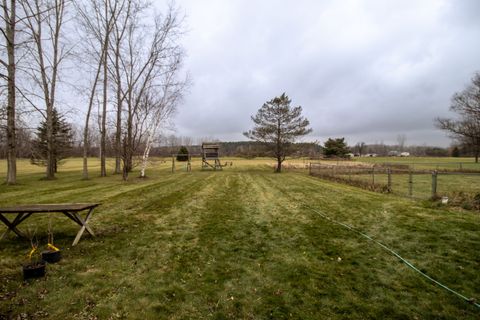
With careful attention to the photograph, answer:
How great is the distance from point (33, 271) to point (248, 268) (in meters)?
3.10

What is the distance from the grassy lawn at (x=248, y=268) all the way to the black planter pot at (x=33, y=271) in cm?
13

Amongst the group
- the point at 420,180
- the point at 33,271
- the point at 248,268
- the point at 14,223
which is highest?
the point at 14,223

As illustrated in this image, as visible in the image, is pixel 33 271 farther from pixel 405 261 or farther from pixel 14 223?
pixel 405 261

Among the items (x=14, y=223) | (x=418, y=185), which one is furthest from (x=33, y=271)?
(x=418, y=185)

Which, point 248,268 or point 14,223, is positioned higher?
point 14,223

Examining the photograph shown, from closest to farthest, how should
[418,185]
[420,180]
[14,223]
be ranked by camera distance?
[14,223] < [418,185] < [420,180]

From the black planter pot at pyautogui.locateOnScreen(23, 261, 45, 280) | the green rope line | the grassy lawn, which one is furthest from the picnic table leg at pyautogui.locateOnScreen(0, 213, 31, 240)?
the green rope line

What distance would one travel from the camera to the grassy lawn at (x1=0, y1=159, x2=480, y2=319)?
3205 mm

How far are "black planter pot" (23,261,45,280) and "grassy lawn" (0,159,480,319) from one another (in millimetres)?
130

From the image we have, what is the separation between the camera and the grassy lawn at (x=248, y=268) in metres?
3.21

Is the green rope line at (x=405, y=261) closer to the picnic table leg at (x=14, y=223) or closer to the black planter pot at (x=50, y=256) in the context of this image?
the black planter pot at (x=50, y=256)

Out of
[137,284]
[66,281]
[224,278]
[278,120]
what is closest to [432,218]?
[224,278]

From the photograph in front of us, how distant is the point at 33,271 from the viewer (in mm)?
3713

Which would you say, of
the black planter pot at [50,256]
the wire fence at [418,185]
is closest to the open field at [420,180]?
the wire fence at [418,185]
